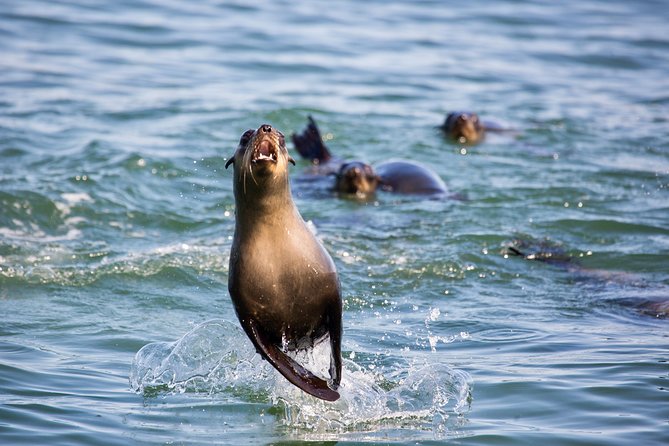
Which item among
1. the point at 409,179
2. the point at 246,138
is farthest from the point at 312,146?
the point at 246,138

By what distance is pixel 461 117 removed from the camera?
12.5 meters

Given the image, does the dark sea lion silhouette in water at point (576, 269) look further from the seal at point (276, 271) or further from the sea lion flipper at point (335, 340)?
the seal at point (276, 271)

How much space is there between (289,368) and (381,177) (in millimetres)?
5949

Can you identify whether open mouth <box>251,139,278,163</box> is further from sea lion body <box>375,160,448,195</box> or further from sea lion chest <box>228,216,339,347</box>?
sea lion body <box>375,160,448,195</box>

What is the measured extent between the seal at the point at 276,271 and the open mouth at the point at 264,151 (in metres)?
0.03

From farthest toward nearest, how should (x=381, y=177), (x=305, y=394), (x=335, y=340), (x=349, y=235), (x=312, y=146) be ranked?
(x=312, y=146)
(x=381, y=177)
(x=349, y=235)
(x=305, y=394)
(x=335, y=340)

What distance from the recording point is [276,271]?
4.93 m

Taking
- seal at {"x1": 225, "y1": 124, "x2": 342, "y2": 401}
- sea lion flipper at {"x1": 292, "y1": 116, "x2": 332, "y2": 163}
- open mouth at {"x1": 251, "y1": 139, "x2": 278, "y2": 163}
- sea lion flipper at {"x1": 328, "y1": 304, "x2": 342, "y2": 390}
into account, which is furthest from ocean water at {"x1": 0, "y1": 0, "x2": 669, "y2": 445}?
open mouth at {"x1": 251, "y1": 139, "x2": 278, "y2": 163}

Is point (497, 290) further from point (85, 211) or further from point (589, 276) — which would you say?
point (85, 211)

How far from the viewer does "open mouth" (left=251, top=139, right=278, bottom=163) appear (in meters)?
4.70

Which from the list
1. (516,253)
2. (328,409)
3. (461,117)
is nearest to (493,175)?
(461,117)

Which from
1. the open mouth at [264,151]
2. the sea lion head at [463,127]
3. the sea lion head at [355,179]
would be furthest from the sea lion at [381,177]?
the open mouth at [264,151]

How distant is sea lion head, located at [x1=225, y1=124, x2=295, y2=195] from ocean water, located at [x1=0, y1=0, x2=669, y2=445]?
1210 mm

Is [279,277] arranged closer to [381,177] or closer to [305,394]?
[305,394]
